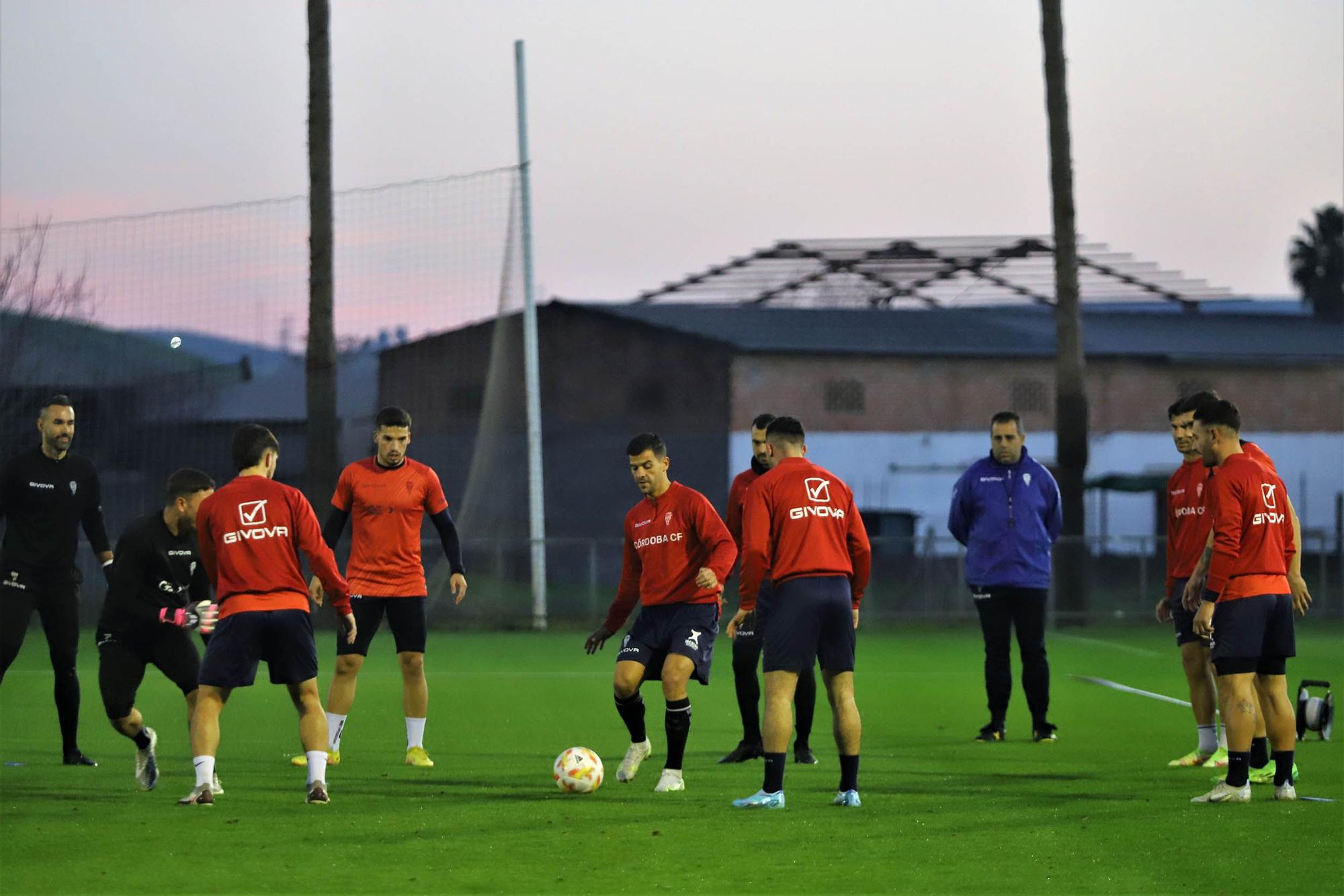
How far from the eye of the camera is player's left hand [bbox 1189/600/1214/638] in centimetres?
922

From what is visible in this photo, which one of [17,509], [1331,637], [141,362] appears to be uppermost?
[141,362]

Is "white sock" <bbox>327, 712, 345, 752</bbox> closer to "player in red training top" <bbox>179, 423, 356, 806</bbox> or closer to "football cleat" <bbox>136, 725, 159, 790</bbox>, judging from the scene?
"football cleat" <bbox>136, 725, 159, 790</bbox>

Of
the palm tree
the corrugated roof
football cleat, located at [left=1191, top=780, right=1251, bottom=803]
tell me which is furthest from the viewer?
the palm tree

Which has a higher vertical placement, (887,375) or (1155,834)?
(887,375)

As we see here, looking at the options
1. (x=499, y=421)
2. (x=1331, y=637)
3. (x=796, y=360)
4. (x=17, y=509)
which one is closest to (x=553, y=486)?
(x=796, y=360)

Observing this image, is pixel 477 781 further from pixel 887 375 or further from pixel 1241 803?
pixel 887 375

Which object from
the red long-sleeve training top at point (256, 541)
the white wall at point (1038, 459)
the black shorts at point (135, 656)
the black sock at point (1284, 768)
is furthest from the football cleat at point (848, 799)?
the white wall at point (1038, 459)

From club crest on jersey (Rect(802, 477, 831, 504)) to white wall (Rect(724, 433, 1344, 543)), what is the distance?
32.2 meters

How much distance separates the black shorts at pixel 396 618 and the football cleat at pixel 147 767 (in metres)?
1.43

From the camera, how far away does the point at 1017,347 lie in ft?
150

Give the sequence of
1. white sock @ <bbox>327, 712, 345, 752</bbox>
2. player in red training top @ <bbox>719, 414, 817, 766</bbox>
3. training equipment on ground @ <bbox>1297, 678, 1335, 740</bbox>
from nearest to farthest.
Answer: white sock @ <bbox>327, 712, 345, 752</bbox>
player in red training top @ <bbox>719, 414, 817, 766</bbox>
training equipment on ground @ <bbox>1297, 678, 1335, 740</bbox>

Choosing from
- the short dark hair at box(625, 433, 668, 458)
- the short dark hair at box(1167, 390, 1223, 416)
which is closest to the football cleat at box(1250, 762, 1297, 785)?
the short dark hair at box(1167, 390, 1223, 416)

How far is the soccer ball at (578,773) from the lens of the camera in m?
9.60

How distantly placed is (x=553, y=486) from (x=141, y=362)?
16805 millimetres
